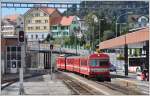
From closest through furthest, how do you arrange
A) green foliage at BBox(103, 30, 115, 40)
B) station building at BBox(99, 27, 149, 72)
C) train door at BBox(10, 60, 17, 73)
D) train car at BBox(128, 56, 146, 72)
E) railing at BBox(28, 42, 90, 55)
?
station building at BBox(99, 27, 149, 72) → train door at BBox(10, 60, 17, 73) → green foliage at BBox(103, 30, 115, 40) → railing at BBox(28, 42, 90, 55) → train car at BBox(128, 56, 146, 72)

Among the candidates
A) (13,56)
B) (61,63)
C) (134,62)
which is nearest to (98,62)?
(13,56)

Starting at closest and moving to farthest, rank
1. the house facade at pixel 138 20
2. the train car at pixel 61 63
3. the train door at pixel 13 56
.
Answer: the train door at pixel 13 56, the house facade at pixel 138 20, the train car at pixel 61 63

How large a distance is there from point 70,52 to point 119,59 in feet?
29.6

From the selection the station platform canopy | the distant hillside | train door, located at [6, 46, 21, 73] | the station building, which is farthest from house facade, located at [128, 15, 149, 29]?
train door, located at [6, 46, 21, 73]

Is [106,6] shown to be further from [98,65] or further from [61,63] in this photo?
[61,63]

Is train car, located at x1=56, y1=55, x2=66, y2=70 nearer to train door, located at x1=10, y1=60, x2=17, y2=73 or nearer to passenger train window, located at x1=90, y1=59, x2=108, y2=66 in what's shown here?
train door, located at x1=10, y1=60, x2=17, y2=73

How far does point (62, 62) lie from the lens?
60.5 m

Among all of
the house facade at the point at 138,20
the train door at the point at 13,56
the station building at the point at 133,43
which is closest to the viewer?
the station building at the point at 133,43

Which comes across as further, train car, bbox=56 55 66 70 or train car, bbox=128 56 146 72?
train car, bbox=128 56 146 72

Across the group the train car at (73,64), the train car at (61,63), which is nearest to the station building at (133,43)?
the train car at (73,64)

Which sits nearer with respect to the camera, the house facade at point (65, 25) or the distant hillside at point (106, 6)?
the distant hillside at point (106, 6)

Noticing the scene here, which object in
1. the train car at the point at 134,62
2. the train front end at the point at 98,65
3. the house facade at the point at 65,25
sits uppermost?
the house facade at the point at 65,25

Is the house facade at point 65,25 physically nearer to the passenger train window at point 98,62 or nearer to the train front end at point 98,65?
the train front end at point 98,65

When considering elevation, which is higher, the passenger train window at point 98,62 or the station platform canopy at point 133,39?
the station platform canopy at point 133,39
